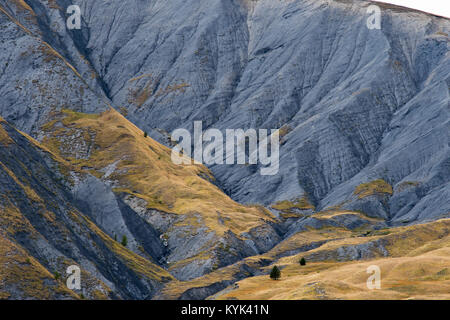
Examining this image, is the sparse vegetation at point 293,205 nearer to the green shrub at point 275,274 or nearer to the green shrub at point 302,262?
the green shrub at point 302,262

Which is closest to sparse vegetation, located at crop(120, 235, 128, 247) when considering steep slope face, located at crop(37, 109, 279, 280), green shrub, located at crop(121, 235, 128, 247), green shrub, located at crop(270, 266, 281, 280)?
green shrub, located at crop(121, 235, 128, 247)

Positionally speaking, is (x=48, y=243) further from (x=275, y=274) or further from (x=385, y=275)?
(x=385, y=275)

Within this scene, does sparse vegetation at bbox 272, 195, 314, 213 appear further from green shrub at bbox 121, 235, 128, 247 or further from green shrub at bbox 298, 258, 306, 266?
green shrub at bbox 121, 235, 128, 247

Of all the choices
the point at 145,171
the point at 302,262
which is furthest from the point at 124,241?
the point at 302,262

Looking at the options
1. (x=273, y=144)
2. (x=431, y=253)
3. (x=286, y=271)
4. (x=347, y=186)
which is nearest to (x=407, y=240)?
(x=431, y=253)

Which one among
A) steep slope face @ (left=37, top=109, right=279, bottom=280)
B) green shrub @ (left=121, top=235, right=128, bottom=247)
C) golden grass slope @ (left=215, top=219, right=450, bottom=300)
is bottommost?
golden grass slope @ (left=215, top=219, right=450, bottom=300)

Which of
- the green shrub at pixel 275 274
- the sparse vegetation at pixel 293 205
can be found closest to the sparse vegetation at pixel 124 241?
the green shrub at pixel 275 274
